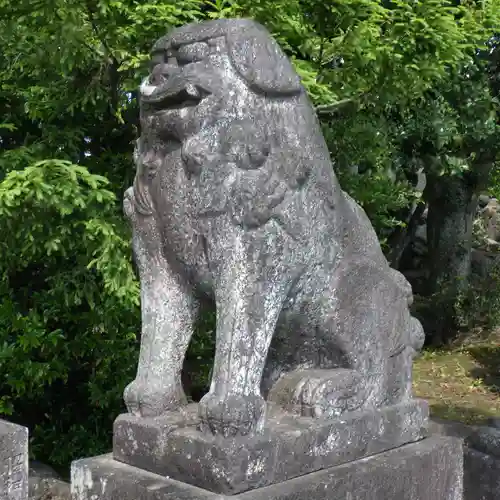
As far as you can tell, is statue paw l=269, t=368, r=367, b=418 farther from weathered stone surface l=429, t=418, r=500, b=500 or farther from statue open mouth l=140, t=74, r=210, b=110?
weathered stone surface l=429, t=418, r=500, b=500

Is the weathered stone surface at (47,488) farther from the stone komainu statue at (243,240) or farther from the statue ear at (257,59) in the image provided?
the statue ear at (257,59)

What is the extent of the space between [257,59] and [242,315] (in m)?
0.78

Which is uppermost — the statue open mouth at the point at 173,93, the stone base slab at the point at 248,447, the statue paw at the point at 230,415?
the statue open mouth at the point at 173,93

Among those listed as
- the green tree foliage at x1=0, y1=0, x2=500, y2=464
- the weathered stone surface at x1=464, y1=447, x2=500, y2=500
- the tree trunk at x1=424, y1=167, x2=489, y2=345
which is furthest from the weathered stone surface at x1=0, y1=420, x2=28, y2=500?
the tree trunk at x1=424, y1=167, x2=489, y2=345

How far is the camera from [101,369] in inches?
215

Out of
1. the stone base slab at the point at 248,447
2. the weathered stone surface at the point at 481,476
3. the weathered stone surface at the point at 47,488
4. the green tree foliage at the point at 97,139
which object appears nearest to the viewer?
the stone base slab at the point at 248,447

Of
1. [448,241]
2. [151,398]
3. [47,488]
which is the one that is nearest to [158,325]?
[151,398]

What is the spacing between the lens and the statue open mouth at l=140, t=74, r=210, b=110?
224cm

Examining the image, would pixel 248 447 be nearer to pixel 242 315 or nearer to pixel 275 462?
pixel 275 462

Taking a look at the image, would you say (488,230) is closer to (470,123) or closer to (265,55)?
(470,123)

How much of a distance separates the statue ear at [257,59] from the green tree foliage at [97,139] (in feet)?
5.00

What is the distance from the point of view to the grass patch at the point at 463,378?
7.89 metres

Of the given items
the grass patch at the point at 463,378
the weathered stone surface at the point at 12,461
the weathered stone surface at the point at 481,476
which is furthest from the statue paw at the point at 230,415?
the grass patch at the point at 463,378

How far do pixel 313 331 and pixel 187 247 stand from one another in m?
0.54
